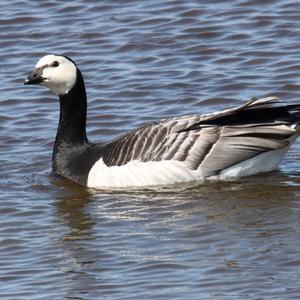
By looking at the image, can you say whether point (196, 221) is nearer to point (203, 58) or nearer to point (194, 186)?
point (194, 186)

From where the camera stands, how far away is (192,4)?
56.7 ft

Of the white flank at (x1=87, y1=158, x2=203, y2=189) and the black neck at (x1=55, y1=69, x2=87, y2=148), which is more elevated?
the black neck at (x1=55, y1=69, x2=87, y2=148)

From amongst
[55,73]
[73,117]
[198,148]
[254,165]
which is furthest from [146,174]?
[55,73]

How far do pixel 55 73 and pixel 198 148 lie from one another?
1.85 m

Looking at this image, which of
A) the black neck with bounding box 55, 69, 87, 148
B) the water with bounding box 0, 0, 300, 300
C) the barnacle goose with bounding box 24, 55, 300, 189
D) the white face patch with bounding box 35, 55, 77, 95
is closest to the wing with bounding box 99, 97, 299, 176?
the barnacle goose with bounding box 24, 55, 300, 189

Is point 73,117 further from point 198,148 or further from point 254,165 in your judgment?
point 254,165

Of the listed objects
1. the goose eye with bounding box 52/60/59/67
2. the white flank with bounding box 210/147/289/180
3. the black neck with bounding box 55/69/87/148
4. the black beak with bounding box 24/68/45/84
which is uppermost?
the goose eye with bounding box 52/60/59/67

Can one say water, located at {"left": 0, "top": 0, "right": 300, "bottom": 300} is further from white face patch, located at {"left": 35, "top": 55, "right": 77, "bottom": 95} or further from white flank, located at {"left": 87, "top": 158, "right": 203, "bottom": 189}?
white face patch, located at {"left": 35, "top": 55, "right": 77, "bottom": 95}

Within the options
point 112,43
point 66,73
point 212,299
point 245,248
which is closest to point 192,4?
point 112,43

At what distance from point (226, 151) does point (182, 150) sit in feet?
1.47

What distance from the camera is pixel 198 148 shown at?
1148 cm

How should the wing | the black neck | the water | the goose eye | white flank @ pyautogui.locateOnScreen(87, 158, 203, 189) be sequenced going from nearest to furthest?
1. the water
2. the wing
3. white flank @ pyautogui.locateOnScreen(87, 158, 203, 189)
4. the goose eye
5. the black neck

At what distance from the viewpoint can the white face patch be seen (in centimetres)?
1216

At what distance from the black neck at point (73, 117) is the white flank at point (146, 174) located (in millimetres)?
866
